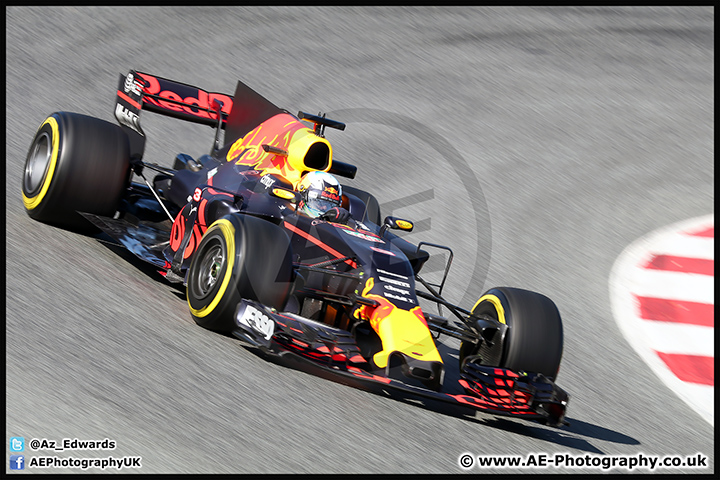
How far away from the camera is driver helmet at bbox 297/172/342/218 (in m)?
6.61

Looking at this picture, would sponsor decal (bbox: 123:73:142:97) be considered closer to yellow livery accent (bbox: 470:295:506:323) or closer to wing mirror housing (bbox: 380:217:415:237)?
wing mirror housing (bbox: 380:217:415:237)

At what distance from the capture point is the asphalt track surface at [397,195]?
4.71m

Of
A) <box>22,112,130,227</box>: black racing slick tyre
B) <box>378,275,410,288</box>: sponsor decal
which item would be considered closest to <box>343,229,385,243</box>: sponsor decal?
<box>378,275,410,288</box>: sponsor decal

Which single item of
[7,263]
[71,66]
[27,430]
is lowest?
[27,430]

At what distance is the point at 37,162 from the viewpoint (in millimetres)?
7672

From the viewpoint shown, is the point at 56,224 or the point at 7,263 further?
the point at 56,224

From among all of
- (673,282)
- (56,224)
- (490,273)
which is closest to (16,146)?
(56,224)

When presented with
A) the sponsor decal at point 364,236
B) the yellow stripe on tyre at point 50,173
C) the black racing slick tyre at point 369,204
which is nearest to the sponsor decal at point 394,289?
the sponsor decal at point 364,236

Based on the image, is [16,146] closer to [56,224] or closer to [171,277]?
[56,224]

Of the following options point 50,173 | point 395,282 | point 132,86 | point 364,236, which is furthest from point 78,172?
point 395,282

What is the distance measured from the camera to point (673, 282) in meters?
9.02

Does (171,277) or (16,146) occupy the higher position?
(16,146)

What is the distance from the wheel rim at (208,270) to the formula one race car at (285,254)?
0.01 m

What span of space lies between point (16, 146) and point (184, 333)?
14.9 ft
